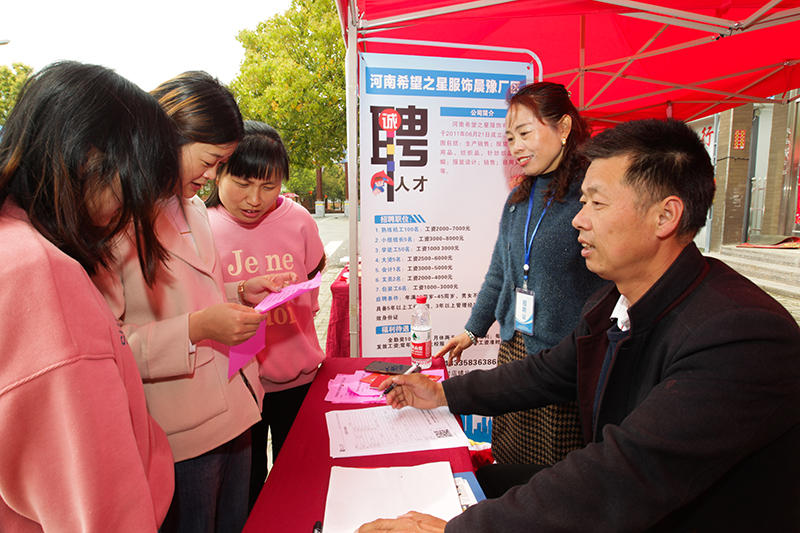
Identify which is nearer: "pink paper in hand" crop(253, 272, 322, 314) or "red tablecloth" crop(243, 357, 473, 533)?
"red tablecloth" crop(243, 357, 473, 533)

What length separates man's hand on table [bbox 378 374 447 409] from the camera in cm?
139

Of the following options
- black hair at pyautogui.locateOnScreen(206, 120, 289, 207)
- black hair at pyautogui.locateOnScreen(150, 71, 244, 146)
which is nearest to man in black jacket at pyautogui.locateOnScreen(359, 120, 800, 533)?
black hair at pyautogui.locateOnScreen(150, 71, 244, 146)

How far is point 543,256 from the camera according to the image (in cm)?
173

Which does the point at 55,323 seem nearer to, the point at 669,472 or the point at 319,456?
the point at 319,456

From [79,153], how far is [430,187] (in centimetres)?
190

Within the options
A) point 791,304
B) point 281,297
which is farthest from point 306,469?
point 791,304

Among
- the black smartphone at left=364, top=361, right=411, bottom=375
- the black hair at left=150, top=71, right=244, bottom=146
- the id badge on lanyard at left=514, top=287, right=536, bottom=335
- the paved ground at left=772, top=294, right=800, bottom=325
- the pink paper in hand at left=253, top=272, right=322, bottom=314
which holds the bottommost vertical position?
the paved ground at left=772, top=294, right=800, bottom=325

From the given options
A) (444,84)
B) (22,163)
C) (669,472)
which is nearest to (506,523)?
(669,472)

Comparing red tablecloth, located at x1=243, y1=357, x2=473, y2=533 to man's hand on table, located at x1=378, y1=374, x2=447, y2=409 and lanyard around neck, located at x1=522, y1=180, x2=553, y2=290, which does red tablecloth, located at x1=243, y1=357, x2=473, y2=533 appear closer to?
man's hand on table, located at x1=378, y1=374, x2=447, y2=409

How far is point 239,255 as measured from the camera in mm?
1749

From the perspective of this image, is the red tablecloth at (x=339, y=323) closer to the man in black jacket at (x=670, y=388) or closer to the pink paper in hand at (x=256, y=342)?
the pink paper in hand at (x=256, y=342)

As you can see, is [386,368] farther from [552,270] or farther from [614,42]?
[614,42]

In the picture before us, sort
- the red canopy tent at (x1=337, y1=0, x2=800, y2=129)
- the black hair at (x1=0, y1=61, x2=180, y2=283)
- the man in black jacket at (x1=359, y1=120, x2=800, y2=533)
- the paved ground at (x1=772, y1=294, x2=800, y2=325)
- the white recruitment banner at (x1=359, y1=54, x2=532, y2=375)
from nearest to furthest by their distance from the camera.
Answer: the black hair at (x1=0, y1=61, x2=180, y2=283), the man in black jacket at (x1=359, y1=120, x2=800, y2=533), the red canopy tent at (x1=337, y1=0, x2=800, y2=129), the white recruitment banner at (x1=359, y1=54, x2=532, y2=375), the paved ground at (x1=772, y1=294, x2=800, y2=325)

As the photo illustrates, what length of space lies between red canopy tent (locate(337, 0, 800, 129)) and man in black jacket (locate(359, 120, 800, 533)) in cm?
149
